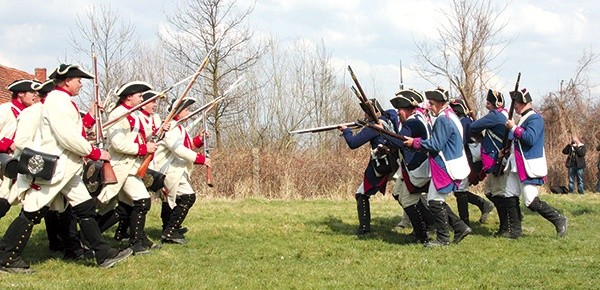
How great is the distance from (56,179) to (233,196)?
11.0 meters

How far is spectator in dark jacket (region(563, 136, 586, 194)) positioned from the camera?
786 inches

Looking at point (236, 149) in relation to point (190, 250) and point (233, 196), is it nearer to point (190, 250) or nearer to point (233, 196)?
point (233, 196)

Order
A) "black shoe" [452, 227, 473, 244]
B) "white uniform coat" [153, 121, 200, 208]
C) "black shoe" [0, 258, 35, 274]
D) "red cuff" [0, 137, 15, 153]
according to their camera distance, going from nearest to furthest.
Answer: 1. "black shoe" [0, 258, 35, 274]
2. "red cuff" [0, 137, 15, 153]
3. "black shoe" [452, 227, 473, 244]
4. "white uniform coat" [153, 121, 200, 208]

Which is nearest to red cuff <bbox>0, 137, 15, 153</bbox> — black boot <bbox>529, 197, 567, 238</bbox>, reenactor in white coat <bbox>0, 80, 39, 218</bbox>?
reenactor in white coat <bbox>0, 80, 39, 218</bbox>

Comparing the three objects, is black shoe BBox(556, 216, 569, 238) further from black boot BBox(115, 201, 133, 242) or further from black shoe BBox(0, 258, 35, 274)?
black shoe BBox(0, 258, 35, 274)

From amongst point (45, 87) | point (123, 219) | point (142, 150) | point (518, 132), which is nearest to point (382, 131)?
point (518, 132)

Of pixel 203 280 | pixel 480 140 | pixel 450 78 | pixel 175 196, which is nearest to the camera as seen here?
pixel 203 280

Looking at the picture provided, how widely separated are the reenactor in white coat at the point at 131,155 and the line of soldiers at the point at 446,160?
8.84 ft

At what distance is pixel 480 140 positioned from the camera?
10266 millimetres

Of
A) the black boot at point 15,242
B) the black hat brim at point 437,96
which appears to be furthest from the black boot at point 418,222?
the black boot at point 15,242

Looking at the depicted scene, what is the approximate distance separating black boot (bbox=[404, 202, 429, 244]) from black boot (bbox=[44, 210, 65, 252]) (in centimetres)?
439

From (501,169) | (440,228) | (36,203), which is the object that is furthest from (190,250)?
(501,169)

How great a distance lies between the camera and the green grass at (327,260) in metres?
6.57

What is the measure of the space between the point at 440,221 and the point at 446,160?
763 mm
